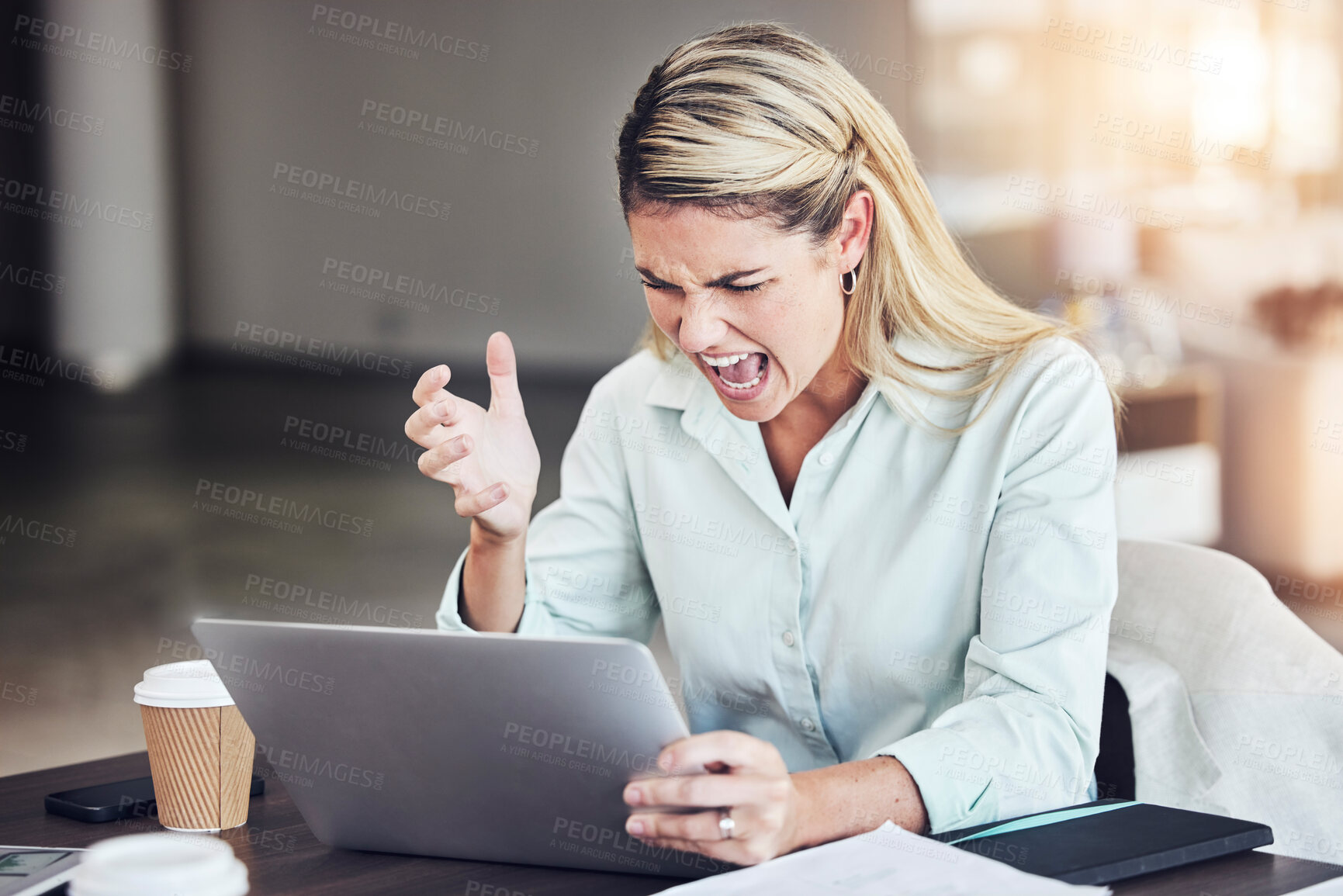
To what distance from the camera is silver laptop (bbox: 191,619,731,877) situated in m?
0.74

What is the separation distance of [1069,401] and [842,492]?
254 mm

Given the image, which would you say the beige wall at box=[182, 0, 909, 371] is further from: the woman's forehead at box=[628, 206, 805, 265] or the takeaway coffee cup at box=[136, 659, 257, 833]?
the takeaway coffee cup at box=[136, 659, 257, 833]

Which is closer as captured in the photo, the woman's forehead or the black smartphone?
the black smartphone

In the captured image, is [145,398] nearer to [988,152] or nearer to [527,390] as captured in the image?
[527,390]

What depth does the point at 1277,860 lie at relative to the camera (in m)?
0.81

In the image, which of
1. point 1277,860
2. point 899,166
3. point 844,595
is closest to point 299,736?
point 844,595

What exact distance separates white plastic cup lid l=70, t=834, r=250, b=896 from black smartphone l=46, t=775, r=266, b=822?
1.28 feet

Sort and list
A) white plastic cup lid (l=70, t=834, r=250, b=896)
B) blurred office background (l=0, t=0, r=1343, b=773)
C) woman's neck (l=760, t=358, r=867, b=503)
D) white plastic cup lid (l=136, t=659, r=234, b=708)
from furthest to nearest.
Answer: blurred office background (l=0, t=0, r=1343, b=773) < woman's neck (l=760, t=358, r=867, b=503) < white plastic cup lid (l=136, t=659, r=234, b=708) < white plastic cup lid (l=70, t=834, r=250, b=896)

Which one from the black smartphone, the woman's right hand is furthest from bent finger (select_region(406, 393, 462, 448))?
the black smartphone

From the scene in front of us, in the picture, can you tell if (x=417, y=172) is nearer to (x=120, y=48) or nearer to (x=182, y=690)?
(x=120, y=48)

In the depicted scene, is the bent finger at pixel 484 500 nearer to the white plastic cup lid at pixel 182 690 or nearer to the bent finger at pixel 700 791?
the white plastic cup lid at pixel 182 690

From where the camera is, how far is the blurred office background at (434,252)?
4301 millimetres

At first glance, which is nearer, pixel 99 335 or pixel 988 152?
pixel 988 152

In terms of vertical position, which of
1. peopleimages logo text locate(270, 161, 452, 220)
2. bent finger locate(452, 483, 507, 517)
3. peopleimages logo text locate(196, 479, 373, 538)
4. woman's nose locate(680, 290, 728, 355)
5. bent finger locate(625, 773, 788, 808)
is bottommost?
peopleimages logo text locate(196, 479, 373, 538)
